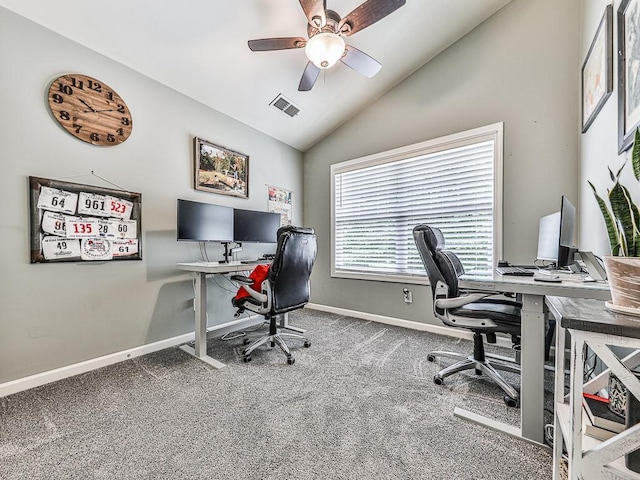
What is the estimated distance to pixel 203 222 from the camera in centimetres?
257

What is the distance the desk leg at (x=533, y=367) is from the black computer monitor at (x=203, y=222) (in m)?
2.49

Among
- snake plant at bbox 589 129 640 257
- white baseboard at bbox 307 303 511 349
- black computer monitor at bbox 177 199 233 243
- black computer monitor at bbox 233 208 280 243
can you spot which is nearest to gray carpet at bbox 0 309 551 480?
white baseboard at bbox 307 303 511 349

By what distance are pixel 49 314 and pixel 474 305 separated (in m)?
3.04

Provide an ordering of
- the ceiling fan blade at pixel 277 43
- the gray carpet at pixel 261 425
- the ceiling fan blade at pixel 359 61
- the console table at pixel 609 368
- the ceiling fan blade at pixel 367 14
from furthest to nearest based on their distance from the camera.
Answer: the ceiling fan blade at pixel 359 61 < the ceiling fan blade at pixel 277 43 < the ceiling fan blade at pixel 367 14 < the gray carpet at pixel 261 425 < the console table at pixel 609 368

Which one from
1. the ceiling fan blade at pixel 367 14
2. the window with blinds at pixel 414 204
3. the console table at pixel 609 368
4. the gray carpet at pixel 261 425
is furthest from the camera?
the window with blinds at pixel 414 204

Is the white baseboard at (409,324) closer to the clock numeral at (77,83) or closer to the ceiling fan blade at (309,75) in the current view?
the ceiling fan blade at (309,75)

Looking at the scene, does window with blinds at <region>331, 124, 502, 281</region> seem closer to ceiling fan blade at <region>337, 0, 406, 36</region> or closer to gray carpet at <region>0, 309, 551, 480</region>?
gray carpet at <region>0, 309, 551, 480</region>

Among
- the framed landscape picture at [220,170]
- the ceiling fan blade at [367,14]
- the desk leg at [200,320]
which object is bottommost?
the desk leg at [200,320]

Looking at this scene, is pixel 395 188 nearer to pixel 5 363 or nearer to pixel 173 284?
pixel 173 284

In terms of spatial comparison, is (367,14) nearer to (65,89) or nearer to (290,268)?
(290,268)

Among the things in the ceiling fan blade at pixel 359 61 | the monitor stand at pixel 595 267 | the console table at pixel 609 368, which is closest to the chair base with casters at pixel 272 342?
the console table at pixel 609 368

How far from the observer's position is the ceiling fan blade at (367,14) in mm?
1720

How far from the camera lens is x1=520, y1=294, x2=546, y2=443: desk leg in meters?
1.32

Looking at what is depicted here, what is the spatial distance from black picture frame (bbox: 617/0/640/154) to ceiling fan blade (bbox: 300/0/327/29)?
1655 millimetres
